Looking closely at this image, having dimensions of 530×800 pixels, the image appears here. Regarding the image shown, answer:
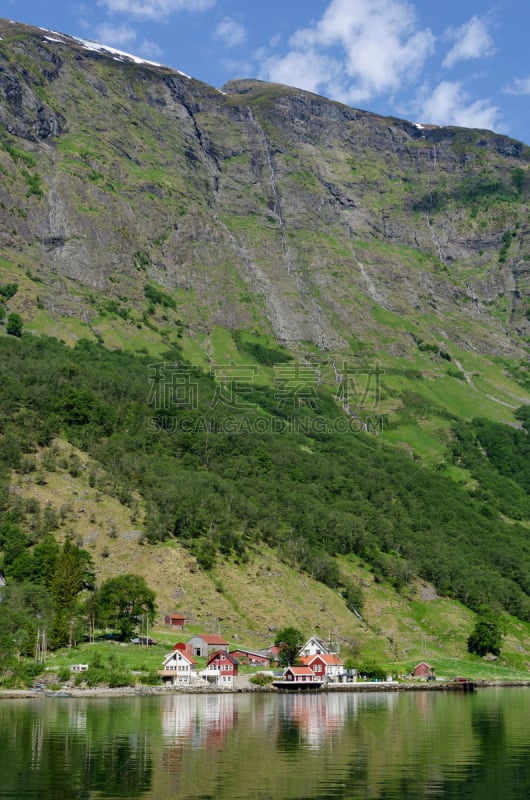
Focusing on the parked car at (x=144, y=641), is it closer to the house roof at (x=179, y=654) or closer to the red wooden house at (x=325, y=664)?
the house roof at (x=179, y=654)

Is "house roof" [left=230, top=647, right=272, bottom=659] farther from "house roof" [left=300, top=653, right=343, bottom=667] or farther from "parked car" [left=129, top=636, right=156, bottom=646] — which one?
"parked car" [left=129, top=636, right=156, bottom=646]

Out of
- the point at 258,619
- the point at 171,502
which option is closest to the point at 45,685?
the point at 258,619

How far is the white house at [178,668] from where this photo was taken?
124 meters

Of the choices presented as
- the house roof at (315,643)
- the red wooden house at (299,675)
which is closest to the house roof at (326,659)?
the house roof at (315,643)

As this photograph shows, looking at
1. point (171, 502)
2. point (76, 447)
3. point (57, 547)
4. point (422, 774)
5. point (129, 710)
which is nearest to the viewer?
point (422, 774)

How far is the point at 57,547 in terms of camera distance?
146 m

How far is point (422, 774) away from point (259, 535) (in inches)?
5360

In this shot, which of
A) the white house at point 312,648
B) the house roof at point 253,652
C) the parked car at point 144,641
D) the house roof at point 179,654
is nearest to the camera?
the house roof at point 179,654

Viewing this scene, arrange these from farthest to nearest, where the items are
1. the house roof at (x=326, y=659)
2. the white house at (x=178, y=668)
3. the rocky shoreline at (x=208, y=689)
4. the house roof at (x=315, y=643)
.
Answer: the house roof at (x=315, y=643)
the house roof at (x=326, y=659)
the white house at (x=178, y=668)
the rocky shoreline at (x=208, y=689)

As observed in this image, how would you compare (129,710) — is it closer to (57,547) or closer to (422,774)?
(422,774)

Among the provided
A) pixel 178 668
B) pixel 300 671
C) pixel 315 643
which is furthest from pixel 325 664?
pixel 178 668

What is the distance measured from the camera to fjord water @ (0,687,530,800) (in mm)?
46219

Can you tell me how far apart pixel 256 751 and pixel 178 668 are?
69.5 metres

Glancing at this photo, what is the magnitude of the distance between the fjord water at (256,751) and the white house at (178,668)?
23620mm
